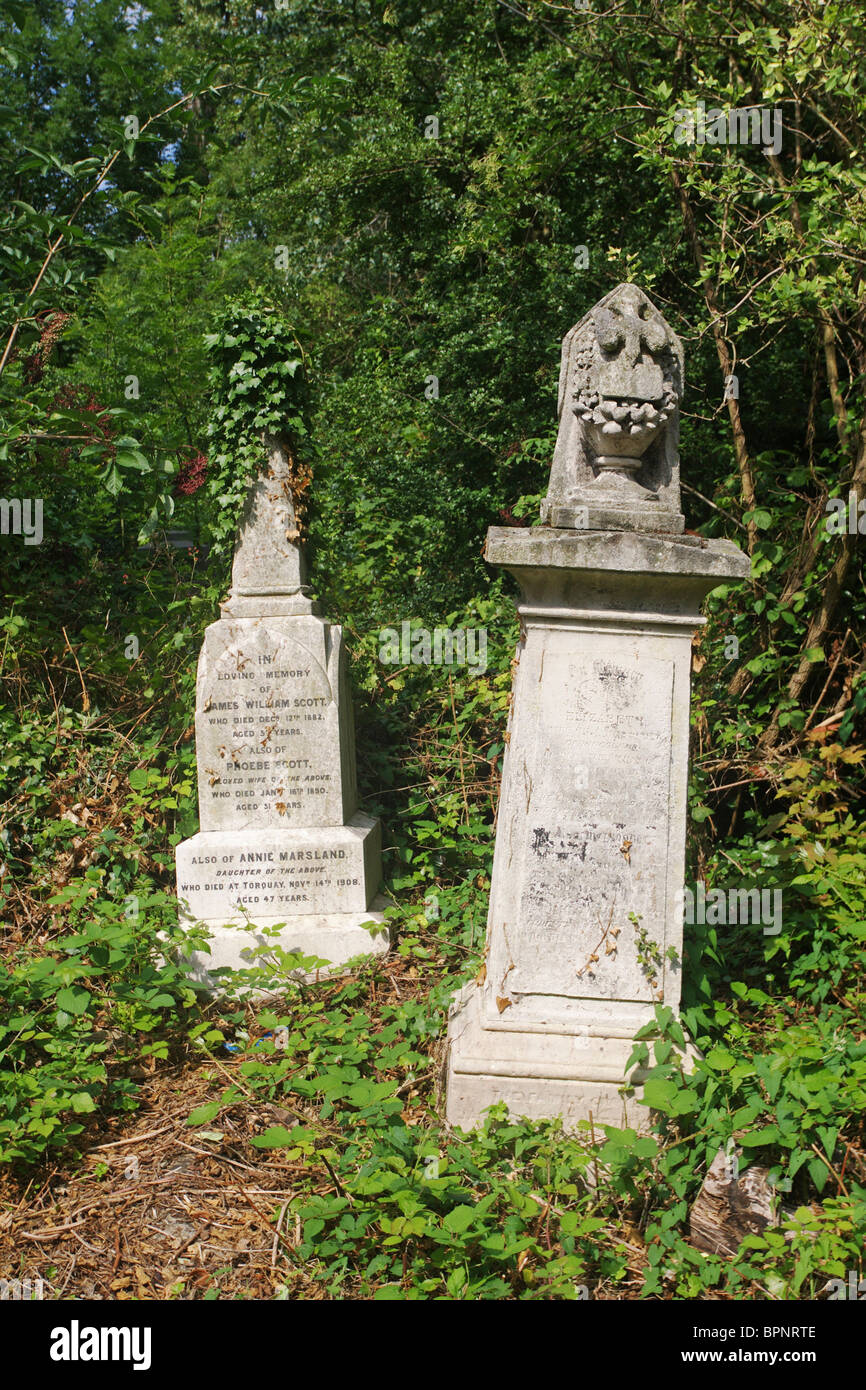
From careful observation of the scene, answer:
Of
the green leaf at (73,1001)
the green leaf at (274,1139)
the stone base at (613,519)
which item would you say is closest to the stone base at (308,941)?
the green leaf at (73,1001)

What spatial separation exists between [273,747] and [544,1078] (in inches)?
92.4

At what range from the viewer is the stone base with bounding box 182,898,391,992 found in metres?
4.86

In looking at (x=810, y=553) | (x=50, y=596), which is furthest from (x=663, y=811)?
(x=50, y=596)

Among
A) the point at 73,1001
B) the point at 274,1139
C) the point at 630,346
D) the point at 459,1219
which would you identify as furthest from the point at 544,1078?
the point at 630,346

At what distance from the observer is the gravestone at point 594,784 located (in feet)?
11.2

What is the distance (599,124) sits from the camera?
6.86 m

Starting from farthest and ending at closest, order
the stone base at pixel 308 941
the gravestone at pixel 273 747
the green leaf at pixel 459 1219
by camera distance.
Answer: the gravestone at pixel 273 747 < the stone base at pixel 308 941 < the green leaf at pixel 459 1219

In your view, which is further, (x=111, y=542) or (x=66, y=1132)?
(x=111, y=542)

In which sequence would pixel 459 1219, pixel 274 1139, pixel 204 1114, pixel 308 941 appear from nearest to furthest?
pixel 459 1219
pixel 274 1139
pixel 204 1114
pixel 308 941

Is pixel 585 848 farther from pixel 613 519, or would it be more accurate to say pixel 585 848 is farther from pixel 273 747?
pixel 273 747

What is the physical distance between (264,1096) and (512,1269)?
1285mm

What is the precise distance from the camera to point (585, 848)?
3.49 m

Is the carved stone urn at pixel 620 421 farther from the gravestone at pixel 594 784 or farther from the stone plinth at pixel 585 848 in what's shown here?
the stone plinth at pixel 585 848

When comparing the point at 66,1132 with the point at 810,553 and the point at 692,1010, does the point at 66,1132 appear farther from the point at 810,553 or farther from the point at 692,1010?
the point at 810,553
